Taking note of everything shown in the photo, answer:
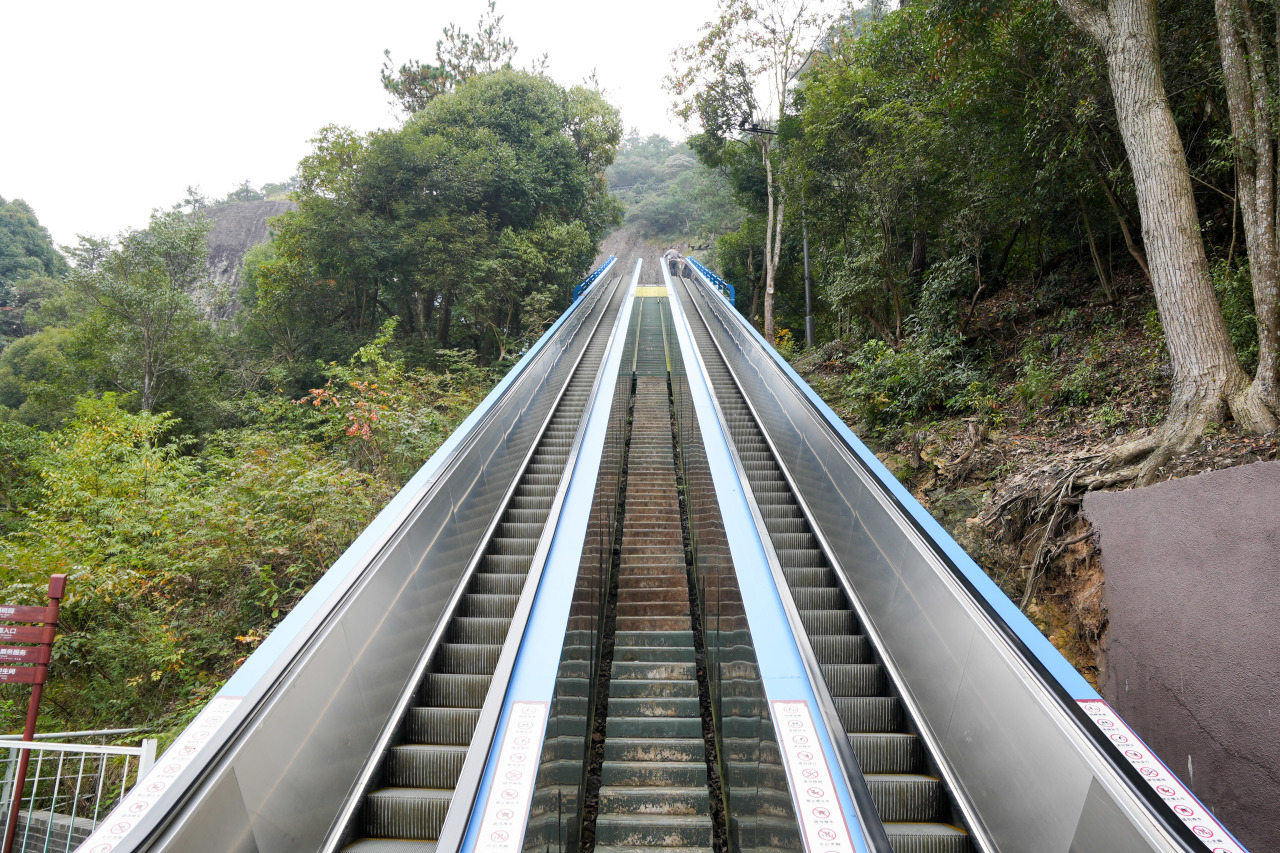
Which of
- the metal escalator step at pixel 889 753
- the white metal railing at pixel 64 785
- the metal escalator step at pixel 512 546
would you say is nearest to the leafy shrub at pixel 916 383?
the metal escalator step at pixel 889 753

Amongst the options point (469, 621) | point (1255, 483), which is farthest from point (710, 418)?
point (1255, 483)

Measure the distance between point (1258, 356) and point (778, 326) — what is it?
54.0 feet

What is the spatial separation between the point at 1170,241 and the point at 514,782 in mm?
5413

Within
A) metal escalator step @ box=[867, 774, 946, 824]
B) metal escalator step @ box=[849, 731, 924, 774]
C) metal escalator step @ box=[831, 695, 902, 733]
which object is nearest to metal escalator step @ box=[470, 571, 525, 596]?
metal escalator step @ box=[831, 695, 902, 733]

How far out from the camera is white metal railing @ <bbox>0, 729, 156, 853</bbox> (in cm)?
293

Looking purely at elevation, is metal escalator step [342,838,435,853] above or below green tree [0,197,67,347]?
below

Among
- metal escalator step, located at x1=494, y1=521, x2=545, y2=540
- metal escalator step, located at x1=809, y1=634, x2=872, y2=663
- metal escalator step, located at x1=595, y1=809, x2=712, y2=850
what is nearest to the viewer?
metal escalator step, located at x1=595, y1=809, x2=712, y2=850

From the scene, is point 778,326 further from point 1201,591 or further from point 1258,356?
point 1201,591

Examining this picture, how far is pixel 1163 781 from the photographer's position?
1788 mm

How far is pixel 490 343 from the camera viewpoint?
761 inches

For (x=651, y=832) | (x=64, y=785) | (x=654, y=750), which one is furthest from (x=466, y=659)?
(x=64, y=785)

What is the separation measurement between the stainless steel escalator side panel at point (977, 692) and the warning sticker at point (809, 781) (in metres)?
0.89

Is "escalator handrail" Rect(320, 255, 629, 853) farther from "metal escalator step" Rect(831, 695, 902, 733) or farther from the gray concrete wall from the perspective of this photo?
the gray concrete wall

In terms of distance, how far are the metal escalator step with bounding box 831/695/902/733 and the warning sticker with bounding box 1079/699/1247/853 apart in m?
1.06
